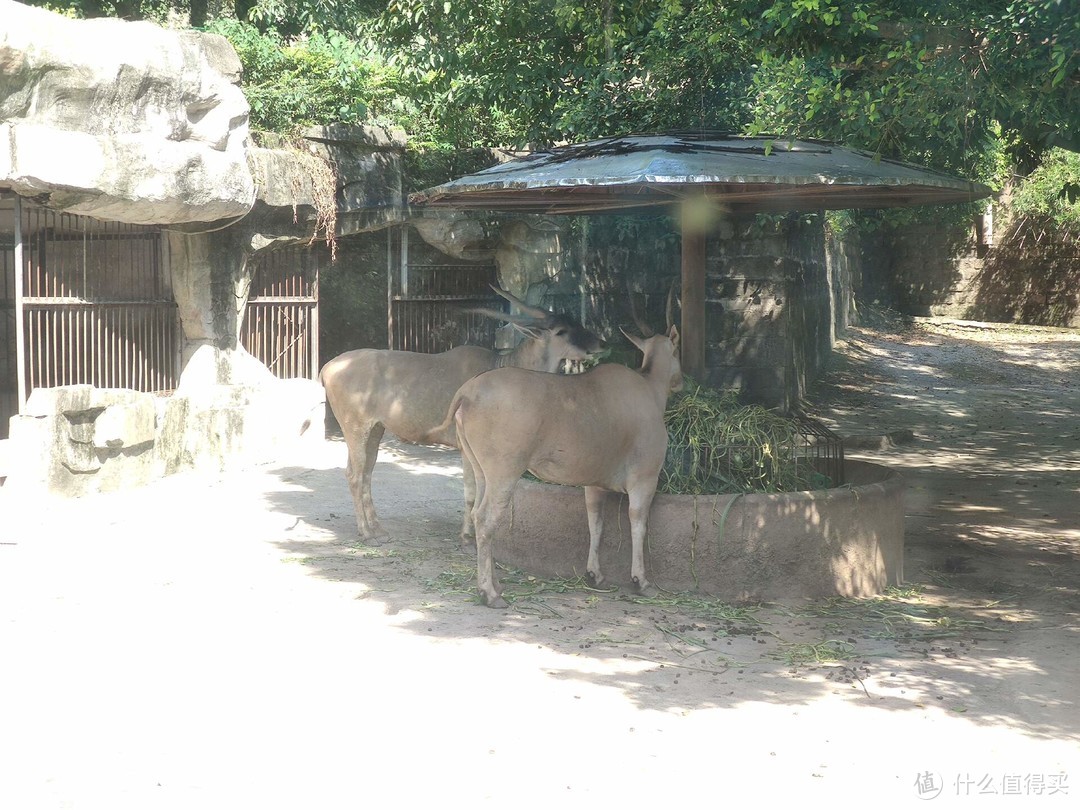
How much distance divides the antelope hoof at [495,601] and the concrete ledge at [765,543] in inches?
26.3

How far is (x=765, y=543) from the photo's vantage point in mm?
6461

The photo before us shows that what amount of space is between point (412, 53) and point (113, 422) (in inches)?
205

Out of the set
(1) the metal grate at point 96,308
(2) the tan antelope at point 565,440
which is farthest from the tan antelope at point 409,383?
(1) the metal grate at point 96,308

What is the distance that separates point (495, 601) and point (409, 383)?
1984 mm

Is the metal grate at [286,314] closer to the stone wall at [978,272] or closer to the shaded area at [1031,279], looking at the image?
the stone wall at [978,272]

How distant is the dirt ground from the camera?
4055 mm

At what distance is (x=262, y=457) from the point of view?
10719 mm

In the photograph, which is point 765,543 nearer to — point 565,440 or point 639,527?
point 639,527

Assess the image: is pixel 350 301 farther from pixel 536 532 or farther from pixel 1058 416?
pixel 1058 416

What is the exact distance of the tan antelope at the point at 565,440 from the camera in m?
6.29

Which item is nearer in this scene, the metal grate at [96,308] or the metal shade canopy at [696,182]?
the metal shade canopy at [696,182]

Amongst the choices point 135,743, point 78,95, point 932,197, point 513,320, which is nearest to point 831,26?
point 932,197

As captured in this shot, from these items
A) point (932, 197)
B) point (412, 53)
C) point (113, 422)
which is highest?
point (412, 53)

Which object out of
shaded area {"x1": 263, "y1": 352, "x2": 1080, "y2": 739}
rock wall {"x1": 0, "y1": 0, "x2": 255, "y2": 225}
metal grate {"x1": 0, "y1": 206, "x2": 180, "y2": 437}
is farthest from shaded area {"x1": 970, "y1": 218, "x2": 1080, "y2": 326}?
metal grate {"x1": 0, "y1": 206, "x2": 180, "y2": 437}
